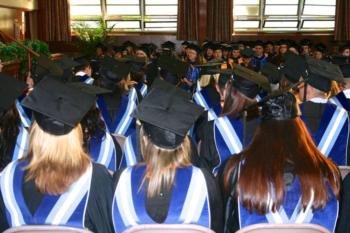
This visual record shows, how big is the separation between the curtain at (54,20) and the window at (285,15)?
5955 millimetres

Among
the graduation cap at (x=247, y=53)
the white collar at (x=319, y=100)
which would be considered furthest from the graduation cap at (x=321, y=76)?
the graduation cap at (x=247, y=53)

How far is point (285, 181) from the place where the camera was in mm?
2445

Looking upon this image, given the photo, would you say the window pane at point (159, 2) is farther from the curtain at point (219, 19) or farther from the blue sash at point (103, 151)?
the blue sash at point (103, 151)

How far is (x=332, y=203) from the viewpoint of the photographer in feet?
8.32

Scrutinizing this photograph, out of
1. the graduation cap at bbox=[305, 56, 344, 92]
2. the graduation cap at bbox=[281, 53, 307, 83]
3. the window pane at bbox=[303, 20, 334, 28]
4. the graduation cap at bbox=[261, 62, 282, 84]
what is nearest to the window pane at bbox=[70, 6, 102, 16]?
the window pane at bbox=[303, 20, 334, 28]

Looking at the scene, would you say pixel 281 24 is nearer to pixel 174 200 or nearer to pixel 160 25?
pixel 160 25

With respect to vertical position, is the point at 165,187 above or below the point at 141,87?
below

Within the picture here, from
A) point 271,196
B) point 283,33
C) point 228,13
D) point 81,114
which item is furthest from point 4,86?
point 283,33

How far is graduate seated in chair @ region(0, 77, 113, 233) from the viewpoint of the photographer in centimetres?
247

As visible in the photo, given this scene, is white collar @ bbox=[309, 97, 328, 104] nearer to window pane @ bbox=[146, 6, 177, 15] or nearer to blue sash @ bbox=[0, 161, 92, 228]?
blue sash @ bbox=[0, 161, 92, 228]

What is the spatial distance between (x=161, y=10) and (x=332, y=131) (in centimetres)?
1401

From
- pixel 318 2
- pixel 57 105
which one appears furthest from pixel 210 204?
pixel 318 2

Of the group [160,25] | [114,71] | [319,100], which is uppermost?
[160,25]

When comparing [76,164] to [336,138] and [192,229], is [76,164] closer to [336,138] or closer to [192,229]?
[192,229]
